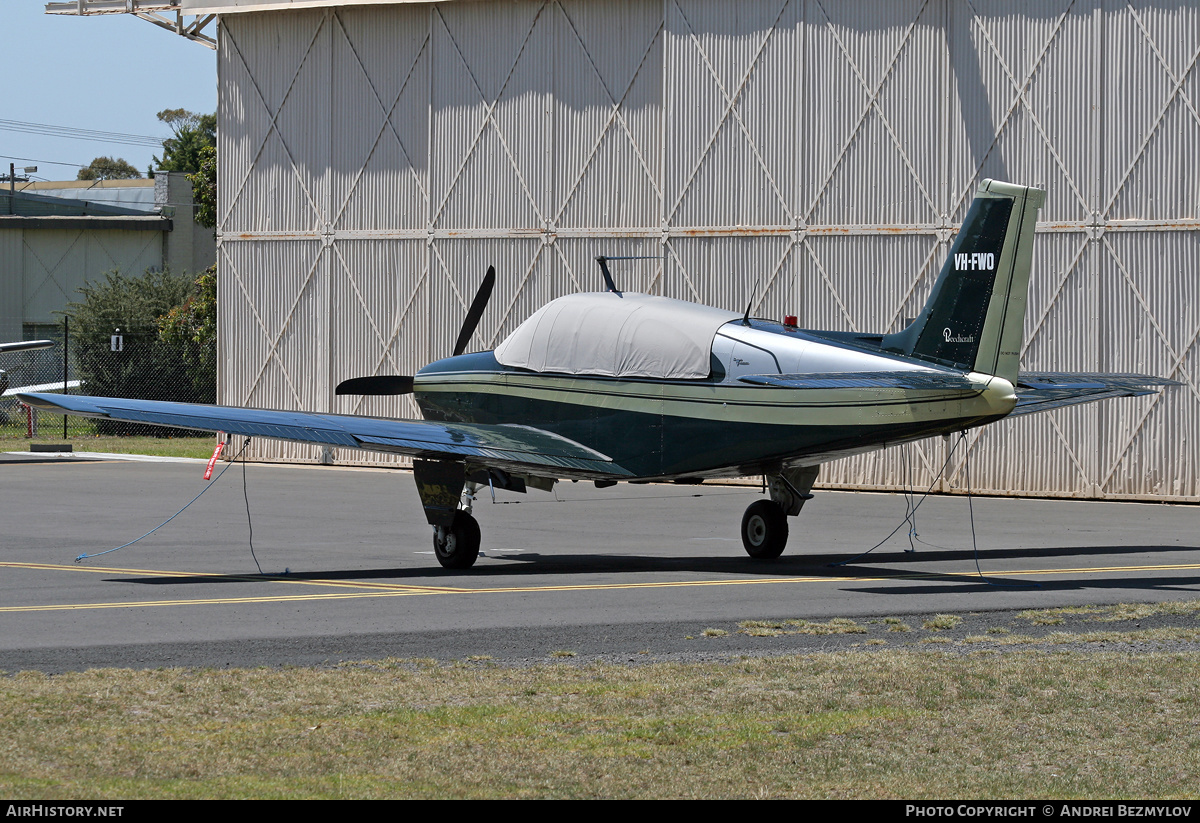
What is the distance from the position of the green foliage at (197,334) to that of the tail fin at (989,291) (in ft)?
127

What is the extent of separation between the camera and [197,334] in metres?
56.2

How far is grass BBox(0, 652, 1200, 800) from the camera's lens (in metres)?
6.49

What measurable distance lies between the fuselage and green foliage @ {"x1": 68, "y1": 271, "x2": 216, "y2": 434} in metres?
35.9

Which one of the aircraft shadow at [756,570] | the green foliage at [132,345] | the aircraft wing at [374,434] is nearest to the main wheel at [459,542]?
the aircraft shadow at [756,570]

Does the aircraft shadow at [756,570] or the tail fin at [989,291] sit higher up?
the tail fin at [989,291]

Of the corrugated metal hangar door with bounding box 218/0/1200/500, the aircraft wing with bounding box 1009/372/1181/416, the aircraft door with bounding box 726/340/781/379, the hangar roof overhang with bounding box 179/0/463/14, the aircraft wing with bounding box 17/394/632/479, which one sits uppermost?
the hangar roof overhang with bounding box 179/0/463/14

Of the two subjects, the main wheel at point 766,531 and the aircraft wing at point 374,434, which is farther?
the main wheel at point 766,531

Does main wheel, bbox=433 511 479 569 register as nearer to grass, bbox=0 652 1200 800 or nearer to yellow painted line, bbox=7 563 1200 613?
yellow painted line, bbox=7 563 1200 613

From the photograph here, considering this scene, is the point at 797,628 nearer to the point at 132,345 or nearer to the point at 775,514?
the point at 775,514

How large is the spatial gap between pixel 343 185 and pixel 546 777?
106ft

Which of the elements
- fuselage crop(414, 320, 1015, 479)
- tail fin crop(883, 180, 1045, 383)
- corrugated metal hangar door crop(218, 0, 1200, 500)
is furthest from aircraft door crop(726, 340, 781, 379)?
corrugated metal hangar door crop(218, 0, 1200, 500)

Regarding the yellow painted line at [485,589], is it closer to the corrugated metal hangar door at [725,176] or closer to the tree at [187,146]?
the corrugated metal hangar door at [725,176]

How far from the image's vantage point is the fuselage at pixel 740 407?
569 inches

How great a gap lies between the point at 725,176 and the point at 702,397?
17256 mm
